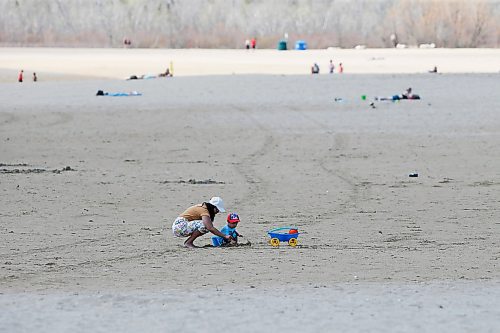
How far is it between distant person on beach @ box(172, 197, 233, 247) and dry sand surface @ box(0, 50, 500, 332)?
190mm

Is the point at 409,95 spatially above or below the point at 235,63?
above

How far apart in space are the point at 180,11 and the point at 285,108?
65.5 metres

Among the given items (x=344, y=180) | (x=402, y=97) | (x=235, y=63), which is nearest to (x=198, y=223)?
(x=344, y=180)

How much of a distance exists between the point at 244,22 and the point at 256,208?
76.1 m

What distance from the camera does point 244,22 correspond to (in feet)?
297

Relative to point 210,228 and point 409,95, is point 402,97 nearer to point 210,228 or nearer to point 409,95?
point 409,95

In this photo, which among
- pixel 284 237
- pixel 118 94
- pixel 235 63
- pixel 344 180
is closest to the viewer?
pixel 284 237

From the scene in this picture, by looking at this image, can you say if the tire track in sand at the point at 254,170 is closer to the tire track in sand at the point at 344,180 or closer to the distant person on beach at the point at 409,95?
the tire track in sand at the point at 344,180

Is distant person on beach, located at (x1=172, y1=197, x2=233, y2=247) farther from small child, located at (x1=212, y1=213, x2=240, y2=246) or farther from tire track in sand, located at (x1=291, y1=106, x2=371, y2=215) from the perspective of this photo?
tire track in sand, located at (x1=291, y1=106, x2=371, y2=215)

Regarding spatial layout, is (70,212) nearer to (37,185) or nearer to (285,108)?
(37,185)

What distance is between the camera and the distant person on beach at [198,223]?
12.0m

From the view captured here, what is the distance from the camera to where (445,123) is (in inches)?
1005

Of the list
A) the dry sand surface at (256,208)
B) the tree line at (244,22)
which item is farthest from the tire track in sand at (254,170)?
the tree line at (244,22)

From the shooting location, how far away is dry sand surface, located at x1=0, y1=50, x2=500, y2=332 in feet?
28.8
